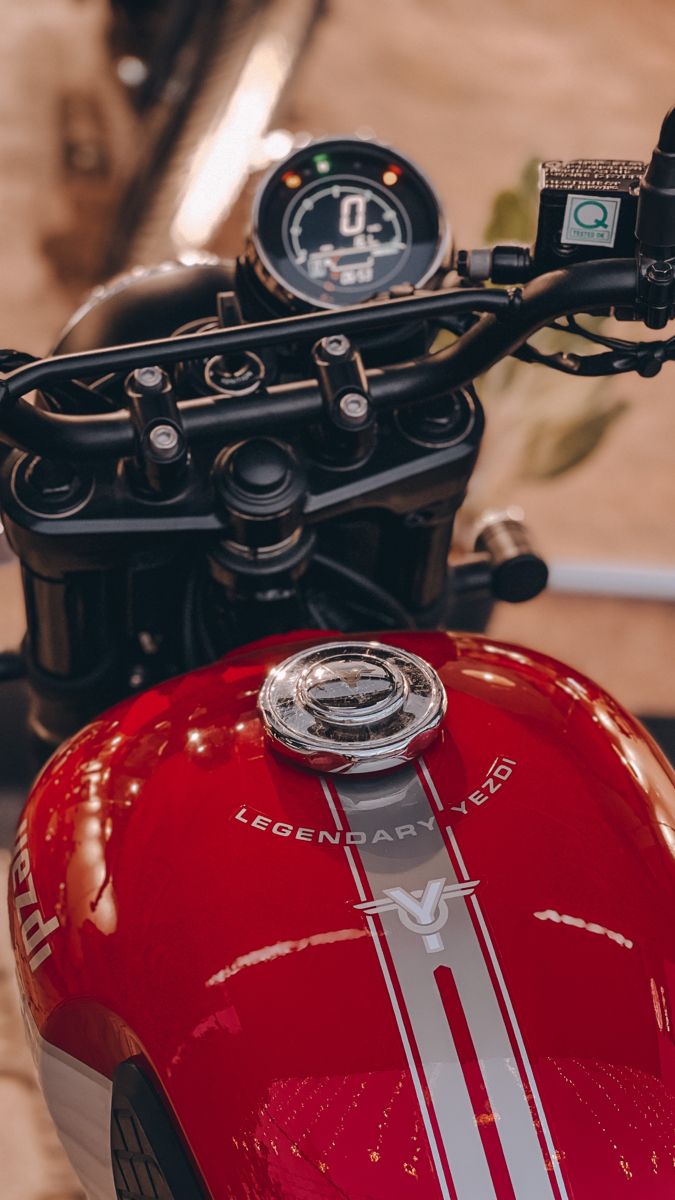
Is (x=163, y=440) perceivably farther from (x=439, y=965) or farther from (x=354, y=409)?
(x=439, y=965)

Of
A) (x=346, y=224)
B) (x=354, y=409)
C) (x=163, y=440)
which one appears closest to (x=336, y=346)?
(x=354, y=409)

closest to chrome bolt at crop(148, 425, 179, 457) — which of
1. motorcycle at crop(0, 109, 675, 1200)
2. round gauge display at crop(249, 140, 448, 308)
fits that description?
motorcycle at crop(0, 109, 675, 1200)

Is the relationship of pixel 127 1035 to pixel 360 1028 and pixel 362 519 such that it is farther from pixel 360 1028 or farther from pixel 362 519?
pixel 362 519

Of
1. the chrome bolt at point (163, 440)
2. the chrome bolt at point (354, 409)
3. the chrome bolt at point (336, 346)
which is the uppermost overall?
the chrome bolt at point (336, 346)

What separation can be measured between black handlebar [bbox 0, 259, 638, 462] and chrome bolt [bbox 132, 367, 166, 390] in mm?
30

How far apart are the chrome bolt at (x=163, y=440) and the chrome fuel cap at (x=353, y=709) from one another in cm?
19

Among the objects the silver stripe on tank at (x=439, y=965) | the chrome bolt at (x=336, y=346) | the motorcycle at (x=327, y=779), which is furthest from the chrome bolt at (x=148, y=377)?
the silver stripe on tank at (x=439, y=965)

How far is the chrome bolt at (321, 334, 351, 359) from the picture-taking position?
0.96m

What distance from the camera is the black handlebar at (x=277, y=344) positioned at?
861 millimetres

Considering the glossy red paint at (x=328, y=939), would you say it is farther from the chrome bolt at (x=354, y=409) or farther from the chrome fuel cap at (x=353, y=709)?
the chrome bolt at (x=354, y=409)

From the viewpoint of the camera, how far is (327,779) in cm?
80

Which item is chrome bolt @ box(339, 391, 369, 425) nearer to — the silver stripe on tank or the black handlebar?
the black handlebar

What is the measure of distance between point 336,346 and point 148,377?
152 mm

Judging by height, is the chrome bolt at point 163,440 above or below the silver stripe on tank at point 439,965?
above
